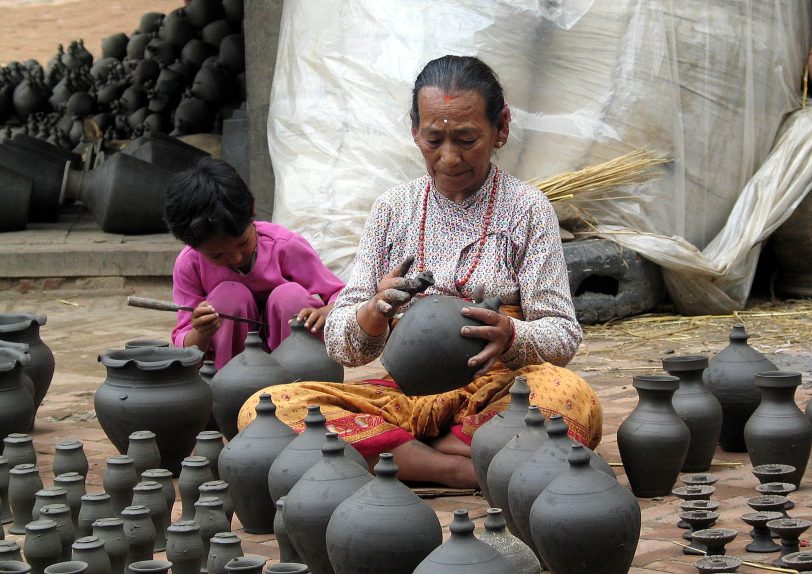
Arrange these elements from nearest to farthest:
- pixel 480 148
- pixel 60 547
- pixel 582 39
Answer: pixel 60 547 → pixel 480 148 → pixel 582 39

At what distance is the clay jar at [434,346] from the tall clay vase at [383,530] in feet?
2.05

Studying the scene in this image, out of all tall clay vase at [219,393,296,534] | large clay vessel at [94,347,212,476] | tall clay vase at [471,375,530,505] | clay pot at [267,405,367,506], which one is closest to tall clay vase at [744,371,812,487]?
tall clay vase at [471,375,530,505]

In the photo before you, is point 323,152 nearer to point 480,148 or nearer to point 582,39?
point 582,39

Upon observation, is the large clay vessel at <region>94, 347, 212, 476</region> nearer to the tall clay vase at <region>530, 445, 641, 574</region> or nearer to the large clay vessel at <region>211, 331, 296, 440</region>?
the large clay vessel at <region>211, 331, 296, 440</region>

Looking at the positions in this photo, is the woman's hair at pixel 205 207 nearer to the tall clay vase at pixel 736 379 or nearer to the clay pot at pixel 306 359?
the clay pot at pixel 306 359

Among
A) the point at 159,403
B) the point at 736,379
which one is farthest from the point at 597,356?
the point at 159,403

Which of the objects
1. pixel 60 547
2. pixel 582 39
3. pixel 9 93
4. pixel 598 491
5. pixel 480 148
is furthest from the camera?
pixel 9 93

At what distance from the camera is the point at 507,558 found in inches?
92.3

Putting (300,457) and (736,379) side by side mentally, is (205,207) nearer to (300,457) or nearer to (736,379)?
(300,457)

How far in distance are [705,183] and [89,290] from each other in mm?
4097

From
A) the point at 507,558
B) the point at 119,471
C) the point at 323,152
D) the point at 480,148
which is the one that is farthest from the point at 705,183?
the point at 507,558

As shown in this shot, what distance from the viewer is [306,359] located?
13.5ft

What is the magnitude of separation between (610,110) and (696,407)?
3.32 metres

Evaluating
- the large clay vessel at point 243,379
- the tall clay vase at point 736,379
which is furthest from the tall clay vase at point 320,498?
the tall clay vase at point 736,379
